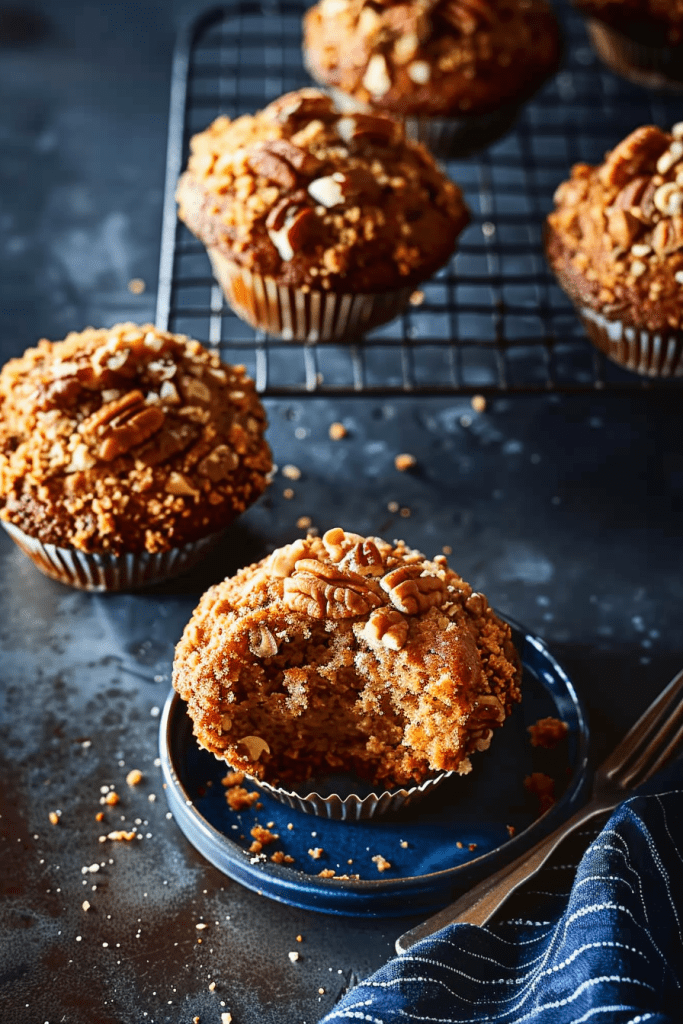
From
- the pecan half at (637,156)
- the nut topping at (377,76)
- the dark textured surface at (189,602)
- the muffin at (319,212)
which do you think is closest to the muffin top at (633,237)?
the pecan half at (637,156)

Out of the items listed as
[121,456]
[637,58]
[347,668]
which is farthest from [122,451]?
[637,58]

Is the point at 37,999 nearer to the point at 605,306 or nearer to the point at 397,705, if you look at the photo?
the point at 397,705

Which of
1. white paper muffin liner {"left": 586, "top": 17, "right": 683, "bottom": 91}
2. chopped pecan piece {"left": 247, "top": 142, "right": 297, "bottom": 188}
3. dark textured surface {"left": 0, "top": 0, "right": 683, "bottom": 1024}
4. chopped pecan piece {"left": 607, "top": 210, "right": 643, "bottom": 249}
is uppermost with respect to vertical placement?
chopped pecan piece {"left": 247, "top": 142, "right": 297, "bottom": 188}

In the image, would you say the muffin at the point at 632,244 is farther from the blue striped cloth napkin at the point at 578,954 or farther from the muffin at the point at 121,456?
the blue striped cloth napkin at the point at 578,954

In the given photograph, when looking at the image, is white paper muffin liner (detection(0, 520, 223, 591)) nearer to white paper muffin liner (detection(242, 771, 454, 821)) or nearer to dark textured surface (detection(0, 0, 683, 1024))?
dark textured surface (detection(0, 0, 683, 1024))

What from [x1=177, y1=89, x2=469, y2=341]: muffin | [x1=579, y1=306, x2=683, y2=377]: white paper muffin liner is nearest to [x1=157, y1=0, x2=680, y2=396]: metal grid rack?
[x1=579, y1=306, x2=683, y2=377]: white paper muffin liner
